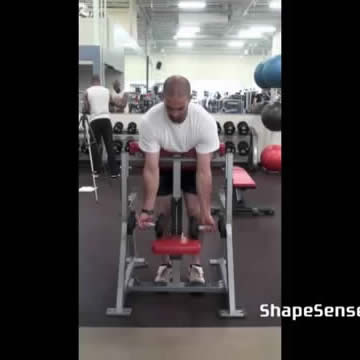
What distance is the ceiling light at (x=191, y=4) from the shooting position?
8943mm

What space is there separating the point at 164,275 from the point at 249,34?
12.6m

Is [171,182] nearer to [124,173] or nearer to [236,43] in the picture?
[124,173]

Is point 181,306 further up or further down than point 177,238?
further down

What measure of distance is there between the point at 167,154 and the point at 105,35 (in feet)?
16.9

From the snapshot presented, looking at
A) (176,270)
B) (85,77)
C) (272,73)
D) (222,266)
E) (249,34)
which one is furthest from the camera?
(249,34)

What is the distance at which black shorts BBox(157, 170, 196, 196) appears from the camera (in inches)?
102

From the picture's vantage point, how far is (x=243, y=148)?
6.70m

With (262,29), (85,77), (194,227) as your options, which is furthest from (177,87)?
(262,29)

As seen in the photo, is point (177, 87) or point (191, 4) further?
point (191, 4)

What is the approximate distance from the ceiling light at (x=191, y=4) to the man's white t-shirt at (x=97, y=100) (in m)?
4.15
